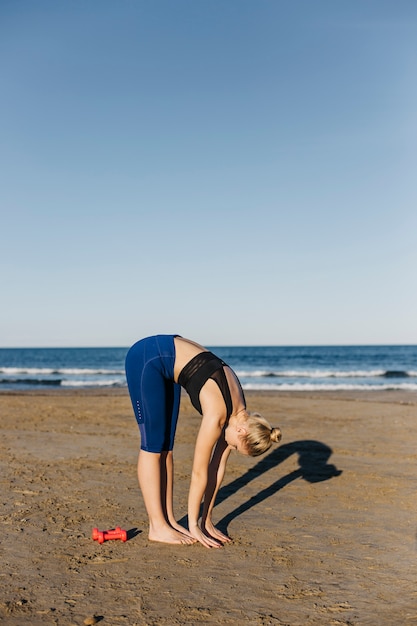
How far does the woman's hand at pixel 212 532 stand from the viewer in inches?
169

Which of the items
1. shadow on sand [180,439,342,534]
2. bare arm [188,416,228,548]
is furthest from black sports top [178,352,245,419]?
shadow on sand [180,439,342,534]

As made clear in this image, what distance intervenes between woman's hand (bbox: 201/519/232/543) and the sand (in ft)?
0.32

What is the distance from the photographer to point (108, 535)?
13.8 ft

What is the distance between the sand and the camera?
123 inches

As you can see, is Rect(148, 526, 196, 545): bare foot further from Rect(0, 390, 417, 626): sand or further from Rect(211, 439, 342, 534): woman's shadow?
Rect(211, 439, 342, 534): woman's shadow

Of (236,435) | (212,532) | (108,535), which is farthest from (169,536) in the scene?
(236,435)

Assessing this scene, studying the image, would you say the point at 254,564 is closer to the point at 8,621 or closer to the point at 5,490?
the point at 8,621

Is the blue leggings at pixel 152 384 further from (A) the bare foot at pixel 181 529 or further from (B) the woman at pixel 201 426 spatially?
(A) the bare foot at pixel 181 529

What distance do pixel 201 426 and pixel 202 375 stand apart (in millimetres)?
352

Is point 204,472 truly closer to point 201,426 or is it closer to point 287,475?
point 201,426

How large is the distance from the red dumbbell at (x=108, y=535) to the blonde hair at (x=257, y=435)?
3.74ft

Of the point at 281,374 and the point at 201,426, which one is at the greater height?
the point at 201,426

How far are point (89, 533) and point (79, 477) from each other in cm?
191

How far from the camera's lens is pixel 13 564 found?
3.73 metres
